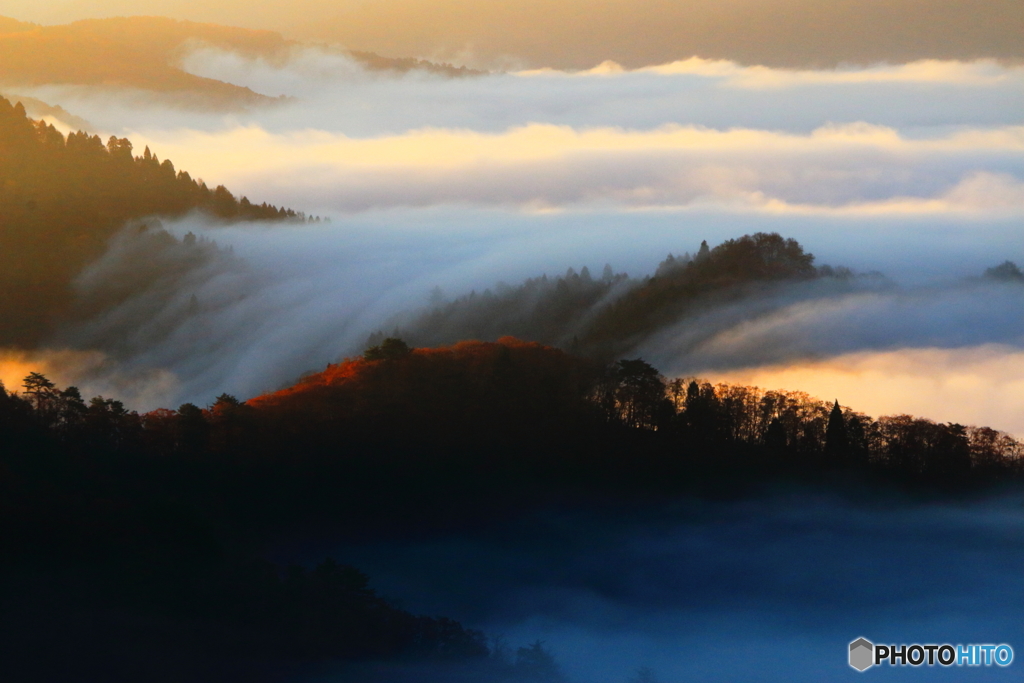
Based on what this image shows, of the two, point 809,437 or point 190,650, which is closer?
point 190,650

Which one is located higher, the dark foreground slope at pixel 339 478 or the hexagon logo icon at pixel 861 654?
the dark foreground slope at pixel 339 478

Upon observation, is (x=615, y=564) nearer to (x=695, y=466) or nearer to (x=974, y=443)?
(x=695, y=466)

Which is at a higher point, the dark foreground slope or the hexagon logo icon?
the dark foreground slope

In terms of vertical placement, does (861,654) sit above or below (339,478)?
below

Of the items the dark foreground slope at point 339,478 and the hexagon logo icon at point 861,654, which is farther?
the hexagon logo icon at point 861,654

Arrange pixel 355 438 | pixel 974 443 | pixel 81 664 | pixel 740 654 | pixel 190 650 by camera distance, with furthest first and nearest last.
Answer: pixel 974 443
pixel 355 438
pixel 740 654
pixel 190 650
pixel 81 664

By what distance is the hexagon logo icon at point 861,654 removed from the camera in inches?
5138

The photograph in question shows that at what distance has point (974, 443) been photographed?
511ft

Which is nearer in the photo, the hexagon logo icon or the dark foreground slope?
the dark foreground slope

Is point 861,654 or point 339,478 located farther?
point 339,478

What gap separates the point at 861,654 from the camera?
132 meters

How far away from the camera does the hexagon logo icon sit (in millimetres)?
130500

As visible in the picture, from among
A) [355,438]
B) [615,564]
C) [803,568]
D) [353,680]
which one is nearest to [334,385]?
[355,438]

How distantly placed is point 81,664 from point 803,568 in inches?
3555
